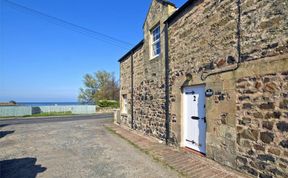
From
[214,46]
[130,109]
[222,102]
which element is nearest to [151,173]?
[222,102]

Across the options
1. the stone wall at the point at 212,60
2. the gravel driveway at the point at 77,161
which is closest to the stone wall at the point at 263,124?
the stone wall at the point at 212,60

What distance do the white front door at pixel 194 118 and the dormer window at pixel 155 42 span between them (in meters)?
2.99

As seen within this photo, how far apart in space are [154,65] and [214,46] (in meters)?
3.70

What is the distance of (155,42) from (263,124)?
6.08 m

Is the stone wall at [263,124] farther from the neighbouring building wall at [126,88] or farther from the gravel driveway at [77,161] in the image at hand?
the neighbouring building wall at [126,88]

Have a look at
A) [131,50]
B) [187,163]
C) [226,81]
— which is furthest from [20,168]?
[131,50]

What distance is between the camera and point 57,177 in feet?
15.1

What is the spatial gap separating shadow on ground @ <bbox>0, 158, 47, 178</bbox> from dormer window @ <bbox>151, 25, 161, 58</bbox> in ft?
20.7

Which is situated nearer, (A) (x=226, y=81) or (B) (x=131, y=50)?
(A) (x=226, y=81)

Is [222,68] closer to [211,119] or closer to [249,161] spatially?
[211,119]

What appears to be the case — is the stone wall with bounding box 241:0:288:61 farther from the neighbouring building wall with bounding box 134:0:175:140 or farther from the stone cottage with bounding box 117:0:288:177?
the neighbouring building wall with bounding box 134:0:175:140

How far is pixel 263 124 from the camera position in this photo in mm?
3967

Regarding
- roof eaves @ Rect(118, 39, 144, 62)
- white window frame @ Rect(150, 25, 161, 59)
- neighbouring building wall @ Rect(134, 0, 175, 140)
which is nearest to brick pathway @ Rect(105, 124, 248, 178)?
neighbouring building wall @ Rect(134, 0, 175, 140)

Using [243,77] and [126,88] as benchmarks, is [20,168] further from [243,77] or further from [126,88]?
[126,88]
